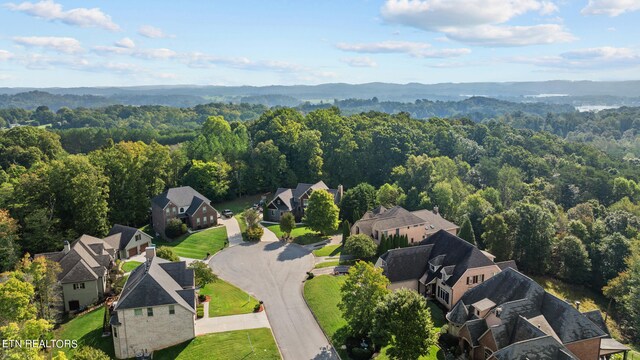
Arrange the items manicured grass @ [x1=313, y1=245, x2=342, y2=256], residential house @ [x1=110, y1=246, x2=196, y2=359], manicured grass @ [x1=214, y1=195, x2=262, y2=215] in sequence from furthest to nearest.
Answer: manicured grass @ [x1=214, y1=195, x2=262, y2=215] < manicured grass @ [x1=313, y1=245, x2=342, y2=256] < residential house @ [x1=110, y1=246, x2=196, y2=359]

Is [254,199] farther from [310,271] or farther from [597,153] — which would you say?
[597,153]

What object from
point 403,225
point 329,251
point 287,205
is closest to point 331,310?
point 329,251

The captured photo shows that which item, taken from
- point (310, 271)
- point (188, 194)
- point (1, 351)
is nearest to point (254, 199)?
point (188, 194)

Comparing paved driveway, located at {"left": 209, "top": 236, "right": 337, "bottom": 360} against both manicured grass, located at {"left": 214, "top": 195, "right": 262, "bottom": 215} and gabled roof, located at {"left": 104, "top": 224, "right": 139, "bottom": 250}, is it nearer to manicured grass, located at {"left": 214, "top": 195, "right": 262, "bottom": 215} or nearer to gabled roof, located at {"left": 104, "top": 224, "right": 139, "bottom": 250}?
gabled roof, located at {"left": 104, "top": 224, "right": 139, "bottom": 250}

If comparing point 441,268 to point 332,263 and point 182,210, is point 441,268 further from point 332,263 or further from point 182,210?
point 182,210

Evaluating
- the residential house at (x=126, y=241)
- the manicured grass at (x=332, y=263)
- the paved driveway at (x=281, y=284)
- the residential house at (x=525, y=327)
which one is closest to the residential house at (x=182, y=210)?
the residential house at (x=126, y=241)

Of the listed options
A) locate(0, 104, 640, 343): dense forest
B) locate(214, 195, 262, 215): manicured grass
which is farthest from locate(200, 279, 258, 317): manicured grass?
locate(214, 195, 262, 215): manicured grass

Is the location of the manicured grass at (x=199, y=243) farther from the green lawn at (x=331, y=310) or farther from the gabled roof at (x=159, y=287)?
the green lawn at (x=331, y=310)
